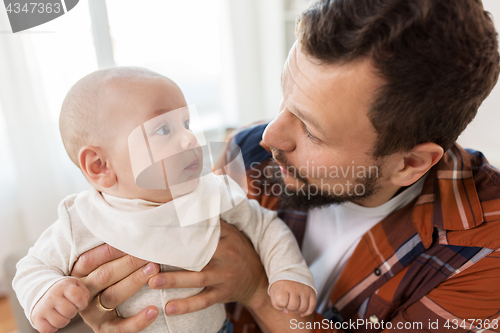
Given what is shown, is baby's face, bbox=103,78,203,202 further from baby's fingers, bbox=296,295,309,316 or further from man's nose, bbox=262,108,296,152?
baby's fingers, bbox=296,295,309,316

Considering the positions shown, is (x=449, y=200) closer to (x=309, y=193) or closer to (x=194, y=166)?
(x=309, y=193)

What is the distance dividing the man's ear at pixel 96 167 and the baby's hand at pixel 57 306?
Result: 232 millimetres

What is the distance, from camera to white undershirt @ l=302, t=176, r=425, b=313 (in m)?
1.12

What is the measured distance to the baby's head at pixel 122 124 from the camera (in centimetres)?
76

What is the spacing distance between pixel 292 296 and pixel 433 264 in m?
0.46

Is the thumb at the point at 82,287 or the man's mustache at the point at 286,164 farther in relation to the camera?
the man's mustache at the point at 286,164

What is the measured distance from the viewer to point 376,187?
106 centimetres

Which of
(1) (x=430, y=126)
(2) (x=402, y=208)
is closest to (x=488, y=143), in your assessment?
(2) (x=402, y=208)

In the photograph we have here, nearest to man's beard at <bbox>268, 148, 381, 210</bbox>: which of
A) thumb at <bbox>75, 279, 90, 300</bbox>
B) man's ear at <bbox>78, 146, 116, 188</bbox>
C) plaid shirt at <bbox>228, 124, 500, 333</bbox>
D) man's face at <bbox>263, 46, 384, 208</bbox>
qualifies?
man's face at <bbox>263, 46, 384, 208</bbox>

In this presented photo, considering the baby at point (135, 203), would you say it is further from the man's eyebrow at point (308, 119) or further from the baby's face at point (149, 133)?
the man's eyebrow at point (308, 119)

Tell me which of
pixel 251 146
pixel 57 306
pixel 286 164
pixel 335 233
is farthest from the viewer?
pixel 251 146

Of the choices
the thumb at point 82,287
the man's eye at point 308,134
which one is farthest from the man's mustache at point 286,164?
the thumb at point 82,287

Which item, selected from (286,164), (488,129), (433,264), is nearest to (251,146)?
(286,164)

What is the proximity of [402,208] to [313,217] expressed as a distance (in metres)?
0.29
